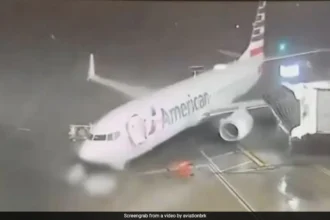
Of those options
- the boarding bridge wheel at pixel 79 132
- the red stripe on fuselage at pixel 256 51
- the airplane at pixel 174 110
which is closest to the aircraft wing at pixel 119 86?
the airplane at pixel 174 110

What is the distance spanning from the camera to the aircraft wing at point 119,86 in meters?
1.55

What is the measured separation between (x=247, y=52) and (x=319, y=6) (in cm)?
20

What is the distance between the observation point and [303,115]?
1579mm

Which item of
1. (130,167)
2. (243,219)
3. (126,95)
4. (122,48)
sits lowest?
(243,219)

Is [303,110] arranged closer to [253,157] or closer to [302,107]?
[302,107]

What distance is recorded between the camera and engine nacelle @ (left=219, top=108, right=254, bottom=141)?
1.57 meters

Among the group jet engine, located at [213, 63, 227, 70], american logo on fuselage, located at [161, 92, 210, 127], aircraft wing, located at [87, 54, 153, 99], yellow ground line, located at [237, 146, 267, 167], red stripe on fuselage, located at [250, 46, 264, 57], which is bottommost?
yellow ground line, located at [237, 146, 267, 167]

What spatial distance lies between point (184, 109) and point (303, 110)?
29 centimetres

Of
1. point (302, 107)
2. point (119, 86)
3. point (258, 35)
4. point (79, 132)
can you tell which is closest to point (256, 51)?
point (258, 35)

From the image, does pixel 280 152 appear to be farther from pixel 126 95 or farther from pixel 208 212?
pixel 126 95

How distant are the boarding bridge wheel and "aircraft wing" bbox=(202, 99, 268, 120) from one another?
28 centimetres

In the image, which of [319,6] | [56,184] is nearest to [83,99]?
[56,184]

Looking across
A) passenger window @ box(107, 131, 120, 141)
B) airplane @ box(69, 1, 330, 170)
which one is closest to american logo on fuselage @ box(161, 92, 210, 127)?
airplane @ box(69, 1, 330, 170)

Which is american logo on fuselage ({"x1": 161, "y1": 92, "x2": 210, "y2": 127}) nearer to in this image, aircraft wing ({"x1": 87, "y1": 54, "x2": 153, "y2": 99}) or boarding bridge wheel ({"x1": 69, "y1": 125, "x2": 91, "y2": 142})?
aircraft wing ({"x1": 87, "y1": 54, "x2": 153, "y2": 99})
